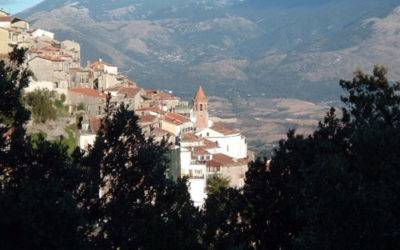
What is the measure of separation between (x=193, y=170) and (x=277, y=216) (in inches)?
1183

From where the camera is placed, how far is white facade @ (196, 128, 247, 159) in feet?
223

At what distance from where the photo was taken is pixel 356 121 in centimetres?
2636

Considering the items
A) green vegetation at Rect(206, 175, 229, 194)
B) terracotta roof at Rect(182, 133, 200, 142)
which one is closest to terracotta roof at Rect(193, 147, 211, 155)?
terracotta roof at Rect(182, 133, 200, 142)

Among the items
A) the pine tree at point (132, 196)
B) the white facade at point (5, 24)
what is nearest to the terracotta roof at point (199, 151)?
the white facade at point (5, 24)

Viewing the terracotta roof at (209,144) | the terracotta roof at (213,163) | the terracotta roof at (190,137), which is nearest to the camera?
the terracotta roof at (213,163)

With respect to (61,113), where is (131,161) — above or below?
below

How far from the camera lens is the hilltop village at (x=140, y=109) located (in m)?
48.4

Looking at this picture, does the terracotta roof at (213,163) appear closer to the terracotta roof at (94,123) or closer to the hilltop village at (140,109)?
the hilltop village at (140,109)

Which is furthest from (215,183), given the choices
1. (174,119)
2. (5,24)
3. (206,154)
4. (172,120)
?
(5,24)

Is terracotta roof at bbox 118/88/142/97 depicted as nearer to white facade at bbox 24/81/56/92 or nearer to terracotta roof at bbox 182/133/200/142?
terracotta roof at bbox 182/133/200/142

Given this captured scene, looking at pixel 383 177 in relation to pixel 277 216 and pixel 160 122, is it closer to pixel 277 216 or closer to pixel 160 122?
pixel 277 216

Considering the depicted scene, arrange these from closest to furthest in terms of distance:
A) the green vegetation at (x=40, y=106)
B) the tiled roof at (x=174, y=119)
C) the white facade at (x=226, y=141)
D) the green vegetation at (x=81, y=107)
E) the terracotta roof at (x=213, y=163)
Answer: the green vegetation at (x=40, y=106)
the green vegetation at (x=81, y=107)
the terracotta roof at (x=213, y=163)
the tiled roof at (x=174, y=119)
the white facade at (x=226, y=141)

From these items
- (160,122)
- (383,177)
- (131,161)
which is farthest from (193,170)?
(383,177)

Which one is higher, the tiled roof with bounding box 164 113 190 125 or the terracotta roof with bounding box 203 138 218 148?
the tiled roof with bounding box 164 113 190 125
